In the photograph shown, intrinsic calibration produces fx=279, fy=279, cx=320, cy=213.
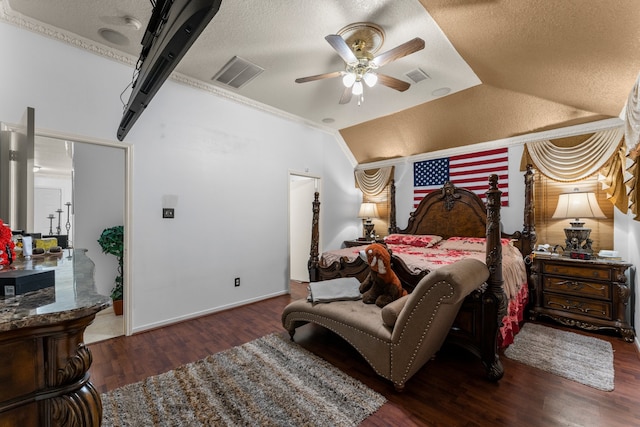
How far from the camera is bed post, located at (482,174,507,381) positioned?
2.22 metres

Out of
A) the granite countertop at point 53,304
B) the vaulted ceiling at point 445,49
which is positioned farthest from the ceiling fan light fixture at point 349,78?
the granite countertop at point 53,304

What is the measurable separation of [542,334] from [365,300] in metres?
2.08

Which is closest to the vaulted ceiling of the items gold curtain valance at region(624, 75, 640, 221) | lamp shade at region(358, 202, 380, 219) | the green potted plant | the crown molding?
the crown molding

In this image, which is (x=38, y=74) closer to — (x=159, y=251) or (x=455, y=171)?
(x=159, y=251)

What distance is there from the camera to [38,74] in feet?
8.43

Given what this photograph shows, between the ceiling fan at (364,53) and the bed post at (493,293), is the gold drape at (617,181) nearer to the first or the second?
the bed post at (493,293)

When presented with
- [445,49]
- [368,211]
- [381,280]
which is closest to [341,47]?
[445,49]

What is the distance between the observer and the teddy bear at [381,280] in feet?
8.23

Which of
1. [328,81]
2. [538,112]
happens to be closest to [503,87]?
[538,112]

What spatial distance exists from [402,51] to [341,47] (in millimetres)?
520

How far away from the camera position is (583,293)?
312 cm

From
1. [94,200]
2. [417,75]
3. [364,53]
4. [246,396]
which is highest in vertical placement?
[417,75]

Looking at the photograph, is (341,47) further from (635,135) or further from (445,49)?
(635,135)

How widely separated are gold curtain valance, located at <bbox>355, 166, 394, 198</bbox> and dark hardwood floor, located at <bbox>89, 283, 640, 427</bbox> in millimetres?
3311
